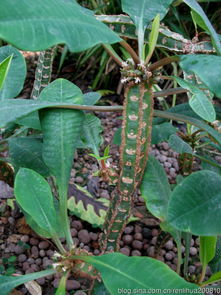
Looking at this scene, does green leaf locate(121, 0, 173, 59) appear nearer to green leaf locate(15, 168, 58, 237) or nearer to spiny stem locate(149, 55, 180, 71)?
spiny stem locate(149, 55, 180, 71)

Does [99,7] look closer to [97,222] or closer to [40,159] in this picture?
[97,222]

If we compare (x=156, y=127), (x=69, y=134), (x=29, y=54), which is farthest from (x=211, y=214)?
(x=29, y=54)

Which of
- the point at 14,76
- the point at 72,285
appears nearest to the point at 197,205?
the point at 14,76

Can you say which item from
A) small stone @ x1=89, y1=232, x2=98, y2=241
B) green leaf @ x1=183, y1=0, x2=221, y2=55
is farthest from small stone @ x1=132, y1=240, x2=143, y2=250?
green leaf @ x1=183, y1=0, x2=221, y2=55

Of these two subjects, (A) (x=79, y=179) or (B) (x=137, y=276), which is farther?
(A) (x=79, y=179)

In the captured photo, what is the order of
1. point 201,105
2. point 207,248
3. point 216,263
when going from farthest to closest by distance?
point 216,263, point 207,248, point 201,105

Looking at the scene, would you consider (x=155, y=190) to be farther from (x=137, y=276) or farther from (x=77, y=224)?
(x=77, y=224)

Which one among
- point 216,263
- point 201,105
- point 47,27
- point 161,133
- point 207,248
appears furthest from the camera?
point 161,133
